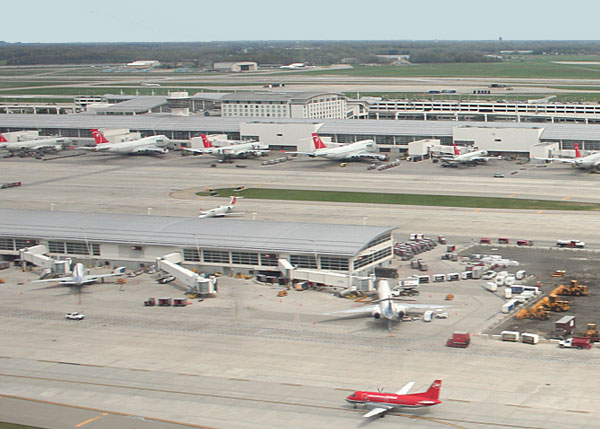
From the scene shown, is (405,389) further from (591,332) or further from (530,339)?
(591,332)

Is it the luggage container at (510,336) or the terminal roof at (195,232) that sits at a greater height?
the terminal roof at (195,232)

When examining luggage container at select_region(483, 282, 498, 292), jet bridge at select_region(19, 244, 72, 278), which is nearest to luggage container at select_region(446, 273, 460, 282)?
luggage container at select_region(483, 282, 498, 292)

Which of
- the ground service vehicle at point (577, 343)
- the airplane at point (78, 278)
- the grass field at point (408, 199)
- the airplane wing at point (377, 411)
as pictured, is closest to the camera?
the airplane wing at point (377, 411)

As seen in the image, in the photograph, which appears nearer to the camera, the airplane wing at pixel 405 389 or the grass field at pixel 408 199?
the airplane wing at pixel 405 389

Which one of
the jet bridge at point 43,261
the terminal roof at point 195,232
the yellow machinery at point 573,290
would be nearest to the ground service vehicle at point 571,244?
the yellow machinery at point 573,290

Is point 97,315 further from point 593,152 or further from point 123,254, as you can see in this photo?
point 593,152

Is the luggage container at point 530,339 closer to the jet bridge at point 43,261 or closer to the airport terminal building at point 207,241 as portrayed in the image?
the airport terminal building at point 207,241

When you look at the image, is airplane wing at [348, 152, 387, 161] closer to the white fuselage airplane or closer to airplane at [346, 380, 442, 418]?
the white fuselage airplane

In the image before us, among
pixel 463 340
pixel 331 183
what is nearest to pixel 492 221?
pixel 331 183
